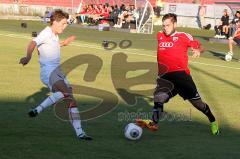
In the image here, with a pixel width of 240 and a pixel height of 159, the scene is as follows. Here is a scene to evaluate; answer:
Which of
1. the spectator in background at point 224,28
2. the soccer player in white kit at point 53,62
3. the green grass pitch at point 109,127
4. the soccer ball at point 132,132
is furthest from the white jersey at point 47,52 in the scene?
the spectator in background at point 224,28

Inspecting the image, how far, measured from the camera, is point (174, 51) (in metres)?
10.4

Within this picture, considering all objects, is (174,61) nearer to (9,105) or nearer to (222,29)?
(9,105)

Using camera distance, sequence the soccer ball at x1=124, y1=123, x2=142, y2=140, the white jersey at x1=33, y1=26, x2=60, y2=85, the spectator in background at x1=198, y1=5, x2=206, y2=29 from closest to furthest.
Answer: the soccer ball at x1=124, y1=123, x2=142, y2=140 < the white jersey at x1=33, y1=26, x2=60, y2=85 < the spectator in background at x1=198, y1=5, x2=206, y2=29

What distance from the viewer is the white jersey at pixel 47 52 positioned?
32.4ft

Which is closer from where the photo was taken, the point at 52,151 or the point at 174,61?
the point at 52,151

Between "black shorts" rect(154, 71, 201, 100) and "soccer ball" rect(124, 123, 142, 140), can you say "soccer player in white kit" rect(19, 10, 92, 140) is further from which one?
"black shorts" rect(154, 71, 201, 100)

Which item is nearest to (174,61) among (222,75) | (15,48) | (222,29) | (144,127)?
(144,127)

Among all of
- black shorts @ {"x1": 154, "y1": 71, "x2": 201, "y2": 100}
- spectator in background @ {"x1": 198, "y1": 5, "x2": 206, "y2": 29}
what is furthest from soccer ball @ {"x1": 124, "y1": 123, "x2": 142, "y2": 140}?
spectator in background @ {"x1": 198, "y1": 5, "x2": 206, "y2": 29}

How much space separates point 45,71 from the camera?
32.6 ft

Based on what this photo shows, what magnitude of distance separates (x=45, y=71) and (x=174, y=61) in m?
2.30

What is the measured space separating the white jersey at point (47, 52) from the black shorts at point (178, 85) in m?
1.94

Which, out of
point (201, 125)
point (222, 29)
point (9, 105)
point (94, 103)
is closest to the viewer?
point (201, 125)

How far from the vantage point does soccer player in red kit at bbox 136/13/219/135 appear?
10.4 meters

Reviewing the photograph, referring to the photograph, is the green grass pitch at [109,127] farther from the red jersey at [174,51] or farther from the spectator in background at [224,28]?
the spectator in background at [224,28]
